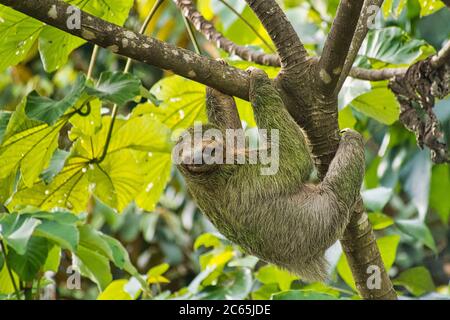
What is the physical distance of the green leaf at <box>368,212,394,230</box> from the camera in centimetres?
518

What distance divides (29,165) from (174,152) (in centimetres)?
94

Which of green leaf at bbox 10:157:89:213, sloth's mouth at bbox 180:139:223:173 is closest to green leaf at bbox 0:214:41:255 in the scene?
sloth's mouth at bbox 180:139:223:173

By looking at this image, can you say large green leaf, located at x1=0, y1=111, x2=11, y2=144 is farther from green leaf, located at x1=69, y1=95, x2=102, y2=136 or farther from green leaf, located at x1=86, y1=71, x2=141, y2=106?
green leaf, located at x1=86, y1=71, x2=141, y2=106

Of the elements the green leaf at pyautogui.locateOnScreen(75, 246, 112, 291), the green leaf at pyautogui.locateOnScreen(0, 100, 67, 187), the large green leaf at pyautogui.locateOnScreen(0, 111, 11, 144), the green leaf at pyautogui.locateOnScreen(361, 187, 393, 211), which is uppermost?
the large green leaf at pyautogui.locateOnScreen(0, 111, 11, 144)

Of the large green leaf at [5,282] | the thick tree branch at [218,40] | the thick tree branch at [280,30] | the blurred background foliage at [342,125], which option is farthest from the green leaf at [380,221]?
the large green leaf at [5,282]

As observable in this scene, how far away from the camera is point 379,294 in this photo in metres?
4.40

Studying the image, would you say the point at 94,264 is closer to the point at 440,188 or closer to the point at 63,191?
the point at 63,191

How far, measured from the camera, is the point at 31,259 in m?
3.82

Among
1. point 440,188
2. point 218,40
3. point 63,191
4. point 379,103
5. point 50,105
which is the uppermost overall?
point 218,40

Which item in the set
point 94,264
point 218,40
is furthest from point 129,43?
point 218,40

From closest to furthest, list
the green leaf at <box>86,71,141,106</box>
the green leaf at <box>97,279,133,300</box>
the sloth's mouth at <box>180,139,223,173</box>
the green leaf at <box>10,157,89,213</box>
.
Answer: the green leaf at <box>86,71,141,106</box> → the sloth's mouth at <box>180,139,223,173</box> → the green leaf at <box>10,157,89,213</box> → the green leaf at <box>97,279,133,300</box>

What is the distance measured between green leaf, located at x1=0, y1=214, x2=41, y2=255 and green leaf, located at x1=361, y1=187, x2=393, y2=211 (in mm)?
2667

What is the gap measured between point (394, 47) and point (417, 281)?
1933mm
